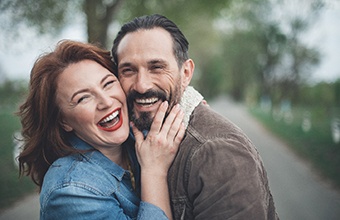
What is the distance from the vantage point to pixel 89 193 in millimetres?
1843

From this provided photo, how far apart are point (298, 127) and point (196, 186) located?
10618 mm

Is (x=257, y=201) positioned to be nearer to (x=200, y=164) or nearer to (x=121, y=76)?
(x=200, y=164)

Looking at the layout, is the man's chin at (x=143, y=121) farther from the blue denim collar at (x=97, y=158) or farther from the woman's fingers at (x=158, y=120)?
the blue denim collar at (x=97, y=158)

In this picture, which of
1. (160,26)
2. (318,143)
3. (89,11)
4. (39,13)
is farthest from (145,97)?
(39,13)

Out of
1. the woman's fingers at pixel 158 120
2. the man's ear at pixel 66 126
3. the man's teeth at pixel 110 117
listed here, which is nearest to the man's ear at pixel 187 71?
the woman's fingers at pixel 158 120

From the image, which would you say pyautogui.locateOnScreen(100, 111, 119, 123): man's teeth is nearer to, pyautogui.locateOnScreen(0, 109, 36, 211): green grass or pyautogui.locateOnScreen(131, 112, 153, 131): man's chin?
pyautogui.locateOnScreen(131, 112, 153, 131): man's chin

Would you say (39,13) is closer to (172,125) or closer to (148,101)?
(148,101)

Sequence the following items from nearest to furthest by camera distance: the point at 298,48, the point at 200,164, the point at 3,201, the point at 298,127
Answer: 1. the point at 200,164
2. the point at 3,201
3. the point at 298,127
4. the point at 298,48

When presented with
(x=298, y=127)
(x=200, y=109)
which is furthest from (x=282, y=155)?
(x=200, y=109)

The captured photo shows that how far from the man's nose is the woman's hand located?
0.19 metres

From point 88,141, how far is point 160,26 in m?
1.03

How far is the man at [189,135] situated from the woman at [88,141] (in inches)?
4.0

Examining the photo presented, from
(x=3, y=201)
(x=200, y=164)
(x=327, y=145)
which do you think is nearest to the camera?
(x=200, y=164)

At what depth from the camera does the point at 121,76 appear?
2271 millimetres
